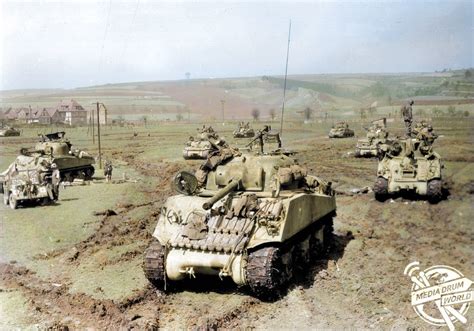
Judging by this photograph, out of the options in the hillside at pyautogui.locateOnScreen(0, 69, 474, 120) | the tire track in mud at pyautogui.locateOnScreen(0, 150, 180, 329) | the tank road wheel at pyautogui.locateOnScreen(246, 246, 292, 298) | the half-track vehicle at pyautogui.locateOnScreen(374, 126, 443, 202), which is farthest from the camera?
the hillside at pyautogui.locateOnScreen(0, 69, 474, 120)

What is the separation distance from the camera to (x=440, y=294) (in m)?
10.1

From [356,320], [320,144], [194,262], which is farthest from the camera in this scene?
[320,144]

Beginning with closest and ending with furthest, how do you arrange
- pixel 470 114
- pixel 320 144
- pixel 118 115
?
pixel 320 144, pixel 470 114, pixel 118 115

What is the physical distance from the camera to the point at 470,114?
62.7 m

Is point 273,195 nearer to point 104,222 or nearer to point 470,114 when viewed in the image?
point 104,222

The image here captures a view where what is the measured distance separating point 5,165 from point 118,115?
183ft

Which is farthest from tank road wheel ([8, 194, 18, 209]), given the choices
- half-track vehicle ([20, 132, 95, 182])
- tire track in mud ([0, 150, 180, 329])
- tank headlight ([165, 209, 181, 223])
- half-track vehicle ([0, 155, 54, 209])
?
tank headlight ([165, 209, 181, 223])

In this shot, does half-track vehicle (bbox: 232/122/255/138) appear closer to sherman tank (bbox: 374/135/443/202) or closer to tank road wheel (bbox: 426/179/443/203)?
sherman tank (bbox: 374/135/443/202)

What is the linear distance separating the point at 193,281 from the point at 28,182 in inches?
457

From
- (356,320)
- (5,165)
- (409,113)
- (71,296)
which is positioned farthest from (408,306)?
(5,165)

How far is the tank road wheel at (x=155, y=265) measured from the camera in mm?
10242

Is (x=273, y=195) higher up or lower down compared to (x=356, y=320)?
higher up

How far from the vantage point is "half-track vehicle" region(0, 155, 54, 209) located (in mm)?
20156

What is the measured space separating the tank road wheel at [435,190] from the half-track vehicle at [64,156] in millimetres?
15561
